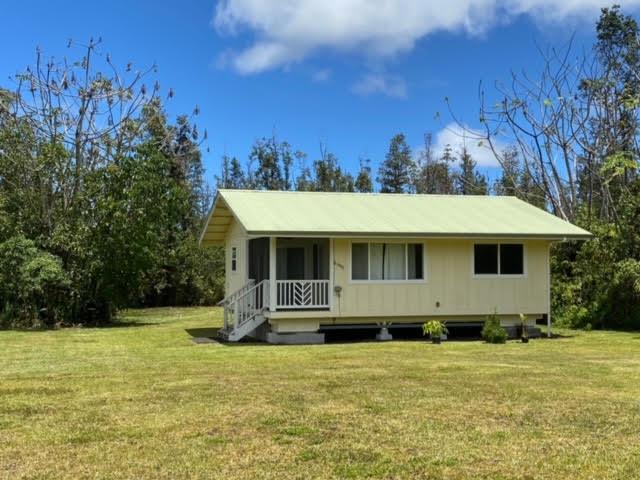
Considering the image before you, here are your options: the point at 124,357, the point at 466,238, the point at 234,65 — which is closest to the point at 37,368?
the point at 124,357

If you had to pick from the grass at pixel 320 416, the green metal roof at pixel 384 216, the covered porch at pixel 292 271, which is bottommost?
the grass at pixel 320 416

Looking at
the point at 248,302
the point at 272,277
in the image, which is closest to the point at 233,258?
the point at 248,302

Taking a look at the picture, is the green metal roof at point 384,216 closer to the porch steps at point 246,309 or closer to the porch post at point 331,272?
the porch post at point 331,272

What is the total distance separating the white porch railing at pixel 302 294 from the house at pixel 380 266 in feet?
0.08

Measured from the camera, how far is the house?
16.3m

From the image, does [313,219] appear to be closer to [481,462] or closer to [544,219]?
[544,219]

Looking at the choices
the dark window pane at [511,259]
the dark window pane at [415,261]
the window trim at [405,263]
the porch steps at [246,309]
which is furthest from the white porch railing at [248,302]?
the dark window pane at [511,259]

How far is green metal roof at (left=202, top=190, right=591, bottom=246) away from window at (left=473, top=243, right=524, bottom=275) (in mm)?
535

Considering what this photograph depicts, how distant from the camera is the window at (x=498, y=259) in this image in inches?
690

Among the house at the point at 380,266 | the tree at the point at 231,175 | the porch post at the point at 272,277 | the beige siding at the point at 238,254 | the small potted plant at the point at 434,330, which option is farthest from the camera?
the tree at the point at 231,175

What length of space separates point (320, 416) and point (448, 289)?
33.9 feet

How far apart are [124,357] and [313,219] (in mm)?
5716

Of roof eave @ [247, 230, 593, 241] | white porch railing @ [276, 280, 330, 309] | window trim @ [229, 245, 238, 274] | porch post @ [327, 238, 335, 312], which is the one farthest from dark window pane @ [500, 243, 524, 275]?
window trim @ [229, 245, 238, 274]

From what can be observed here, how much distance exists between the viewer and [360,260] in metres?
16.9
